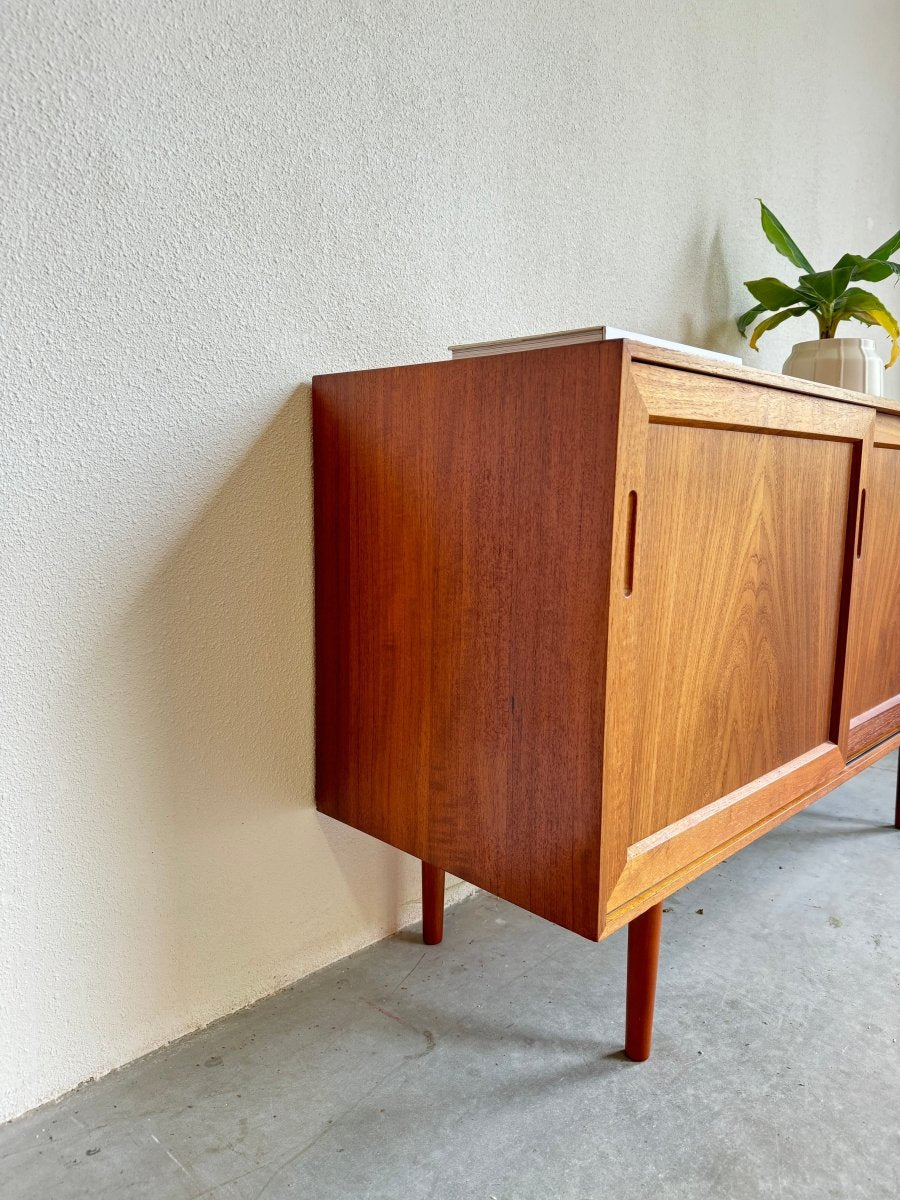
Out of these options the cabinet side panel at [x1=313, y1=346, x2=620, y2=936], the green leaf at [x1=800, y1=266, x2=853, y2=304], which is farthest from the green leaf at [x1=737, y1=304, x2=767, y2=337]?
the cabinet side panel at [x1=313, y1=346, x2=620, y2=936]

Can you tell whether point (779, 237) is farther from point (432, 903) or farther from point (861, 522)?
point (432, 903)

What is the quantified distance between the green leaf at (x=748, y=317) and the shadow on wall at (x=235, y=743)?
110cm

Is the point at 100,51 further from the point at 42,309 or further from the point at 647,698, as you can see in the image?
the point at 647,698

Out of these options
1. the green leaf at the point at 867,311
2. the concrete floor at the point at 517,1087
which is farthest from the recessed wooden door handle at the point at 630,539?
the green leaf at the point at 867,311

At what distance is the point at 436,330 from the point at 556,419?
18.5 inches

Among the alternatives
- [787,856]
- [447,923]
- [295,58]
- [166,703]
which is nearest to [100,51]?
[295,58]

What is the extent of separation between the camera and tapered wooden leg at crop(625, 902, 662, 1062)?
3.10 feet

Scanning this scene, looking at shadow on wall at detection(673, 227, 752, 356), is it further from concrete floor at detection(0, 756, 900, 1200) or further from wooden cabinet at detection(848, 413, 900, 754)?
concrete floor at detection(0, 756, 900, 1200)

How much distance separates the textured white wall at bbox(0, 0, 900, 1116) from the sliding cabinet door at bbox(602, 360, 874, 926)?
1.48 feet

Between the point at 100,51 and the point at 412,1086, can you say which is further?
the point at 412,1086

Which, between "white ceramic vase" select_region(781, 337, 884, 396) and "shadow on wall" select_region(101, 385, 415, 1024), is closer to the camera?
"shadow on wall" select_region(101, 385, 415, 1024)

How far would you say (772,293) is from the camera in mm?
1678

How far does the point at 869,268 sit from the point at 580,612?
1152 millimetres

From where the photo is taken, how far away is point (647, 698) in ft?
2.83
